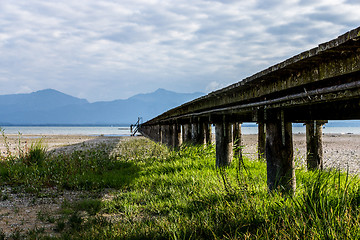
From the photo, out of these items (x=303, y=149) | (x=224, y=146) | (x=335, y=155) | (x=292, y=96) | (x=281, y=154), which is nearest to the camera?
(x=292, y=96)

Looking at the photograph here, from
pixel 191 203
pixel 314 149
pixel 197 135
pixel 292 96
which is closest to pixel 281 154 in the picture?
pixel 292 96

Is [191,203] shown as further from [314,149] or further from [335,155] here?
[335,155]

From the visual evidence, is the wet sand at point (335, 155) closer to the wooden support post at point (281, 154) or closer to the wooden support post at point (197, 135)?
the wooden support post at point (281, 154)

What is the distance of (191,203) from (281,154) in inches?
68.7

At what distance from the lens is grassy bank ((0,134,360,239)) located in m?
3.62

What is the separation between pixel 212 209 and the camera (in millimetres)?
4742

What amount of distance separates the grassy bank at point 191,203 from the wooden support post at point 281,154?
0.90 feet

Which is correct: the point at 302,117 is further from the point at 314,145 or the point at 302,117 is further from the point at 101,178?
the point at 101,178

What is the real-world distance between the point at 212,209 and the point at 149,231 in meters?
1.05

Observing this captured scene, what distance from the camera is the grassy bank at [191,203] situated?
362 cm

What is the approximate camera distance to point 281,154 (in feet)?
17.3

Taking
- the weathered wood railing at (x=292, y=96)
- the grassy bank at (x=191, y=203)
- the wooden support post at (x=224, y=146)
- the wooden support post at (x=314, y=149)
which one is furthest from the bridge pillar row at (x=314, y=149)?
the weathered wood railing at (x=292, y=96)

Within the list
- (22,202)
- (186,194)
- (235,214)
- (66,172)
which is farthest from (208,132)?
(235,214)

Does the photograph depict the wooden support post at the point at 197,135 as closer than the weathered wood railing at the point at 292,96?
No
